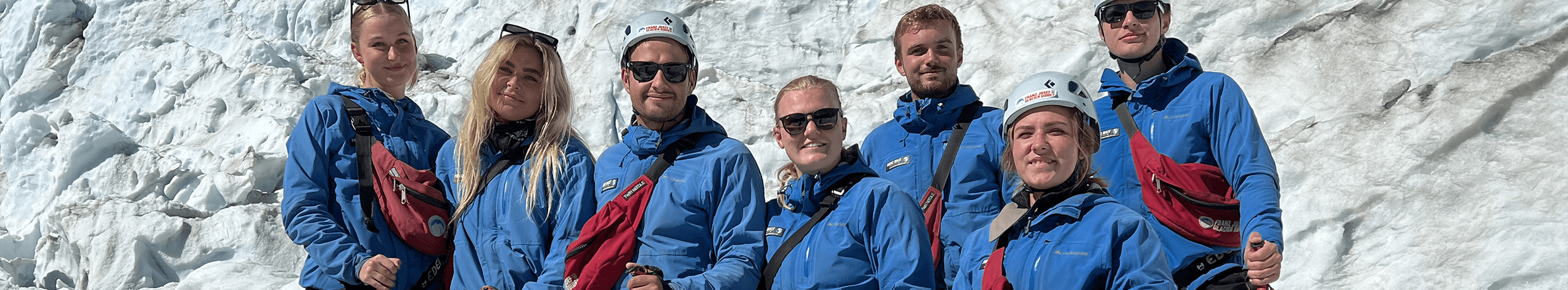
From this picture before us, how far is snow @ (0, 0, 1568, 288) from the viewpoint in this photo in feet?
16.0

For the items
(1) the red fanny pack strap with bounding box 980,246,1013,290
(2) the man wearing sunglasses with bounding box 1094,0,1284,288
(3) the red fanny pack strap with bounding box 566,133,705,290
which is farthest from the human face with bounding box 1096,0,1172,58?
(3) the red fanny pack strap with bounding box 566,133,705,290

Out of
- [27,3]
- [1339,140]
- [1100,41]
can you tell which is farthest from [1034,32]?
[27,3]

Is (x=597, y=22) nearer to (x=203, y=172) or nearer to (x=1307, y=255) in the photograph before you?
(x=203, y=172)

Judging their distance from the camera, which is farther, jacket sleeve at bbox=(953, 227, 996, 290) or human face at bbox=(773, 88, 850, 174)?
human face at bbox=(773, 88, 850, 174)

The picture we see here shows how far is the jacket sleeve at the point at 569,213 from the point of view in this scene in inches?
103

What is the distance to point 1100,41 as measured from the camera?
6531mm

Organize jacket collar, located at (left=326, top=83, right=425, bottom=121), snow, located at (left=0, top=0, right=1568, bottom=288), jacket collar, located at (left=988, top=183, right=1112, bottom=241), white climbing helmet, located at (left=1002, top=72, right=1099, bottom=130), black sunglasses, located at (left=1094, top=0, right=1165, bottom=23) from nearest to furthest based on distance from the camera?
jacket collar, located at (left=988, top=183, right=1112, bottom=241), white climbing helmet, located at (left=1002, top=72, right=1099, bottom=130), black sunglasses, located at (left=1094, top=0, right=1165, bottom=23), jacket collar, located at (left=326, top=83, right=425, bottom=121), snow, located at (left=0, top=0, right=1568, bottom=288)

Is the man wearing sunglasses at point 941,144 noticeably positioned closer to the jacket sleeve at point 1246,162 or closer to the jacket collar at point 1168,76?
the jacket collar at point 1168,76

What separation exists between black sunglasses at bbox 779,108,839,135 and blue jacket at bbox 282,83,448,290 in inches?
44.8

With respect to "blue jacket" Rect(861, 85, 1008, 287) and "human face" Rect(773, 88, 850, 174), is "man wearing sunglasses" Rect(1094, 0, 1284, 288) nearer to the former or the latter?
"blue jacket" Rect(861, 85, 1008, 287)

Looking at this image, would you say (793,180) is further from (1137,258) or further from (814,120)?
(1137,258)

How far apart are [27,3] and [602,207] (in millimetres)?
9002

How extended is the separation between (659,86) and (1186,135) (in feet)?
4.25

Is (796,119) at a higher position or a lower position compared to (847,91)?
higher
